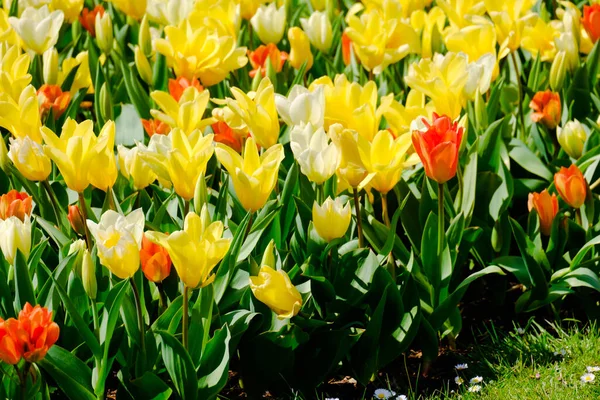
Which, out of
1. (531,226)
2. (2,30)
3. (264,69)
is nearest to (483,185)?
(531,226)

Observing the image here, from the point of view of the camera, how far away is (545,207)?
2.76 metres

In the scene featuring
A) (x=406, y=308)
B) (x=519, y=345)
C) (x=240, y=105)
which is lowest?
(x=519, y=345)

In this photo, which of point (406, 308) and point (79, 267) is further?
point (406, 308)

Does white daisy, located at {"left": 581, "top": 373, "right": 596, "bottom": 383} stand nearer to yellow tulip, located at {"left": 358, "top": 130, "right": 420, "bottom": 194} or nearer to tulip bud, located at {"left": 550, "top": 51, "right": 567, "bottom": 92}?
yellow tulip, located at {"left": 358, "top": 130, "right": 420, "bottom": 194}

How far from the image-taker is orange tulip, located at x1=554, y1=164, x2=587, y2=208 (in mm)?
2711

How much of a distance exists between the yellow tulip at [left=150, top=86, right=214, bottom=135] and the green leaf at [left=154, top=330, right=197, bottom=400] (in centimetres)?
77

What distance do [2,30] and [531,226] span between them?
219 cm

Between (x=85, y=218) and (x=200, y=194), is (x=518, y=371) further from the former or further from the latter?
(x=85, y=218)

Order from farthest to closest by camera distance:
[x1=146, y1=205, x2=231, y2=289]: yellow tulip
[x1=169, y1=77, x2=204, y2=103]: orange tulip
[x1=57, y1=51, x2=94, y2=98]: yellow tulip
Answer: [x1=57, y1=51, x2=94, y2=98]: yellow tulip, [x1=169, y1=77, x2=204, y2=103]: orange tulip, [x1=146, y1=205, x2=231, y2=289]: yellow tulip

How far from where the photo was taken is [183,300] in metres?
2.13

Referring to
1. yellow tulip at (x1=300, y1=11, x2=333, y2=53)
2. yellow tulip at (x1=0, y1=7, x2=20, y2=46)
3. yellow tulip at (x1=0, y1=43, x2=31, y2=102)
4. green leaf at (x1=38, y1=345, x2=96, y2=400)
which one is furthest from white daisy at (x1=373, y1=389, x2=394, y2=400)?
yellow tulip at (x1=0, y1=7, x2=20, y2=46)

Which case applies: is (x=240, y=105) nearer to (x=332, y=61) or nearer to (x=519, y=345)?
(x=519, y=345)

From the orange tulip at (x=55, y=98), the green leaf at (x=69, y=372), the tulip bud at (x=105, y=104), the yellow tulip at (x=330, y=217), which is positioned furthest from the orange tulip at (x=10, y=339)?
the tulip bud at (x=105, y=104)

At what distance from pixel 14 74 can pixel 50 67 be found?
0.50 m
